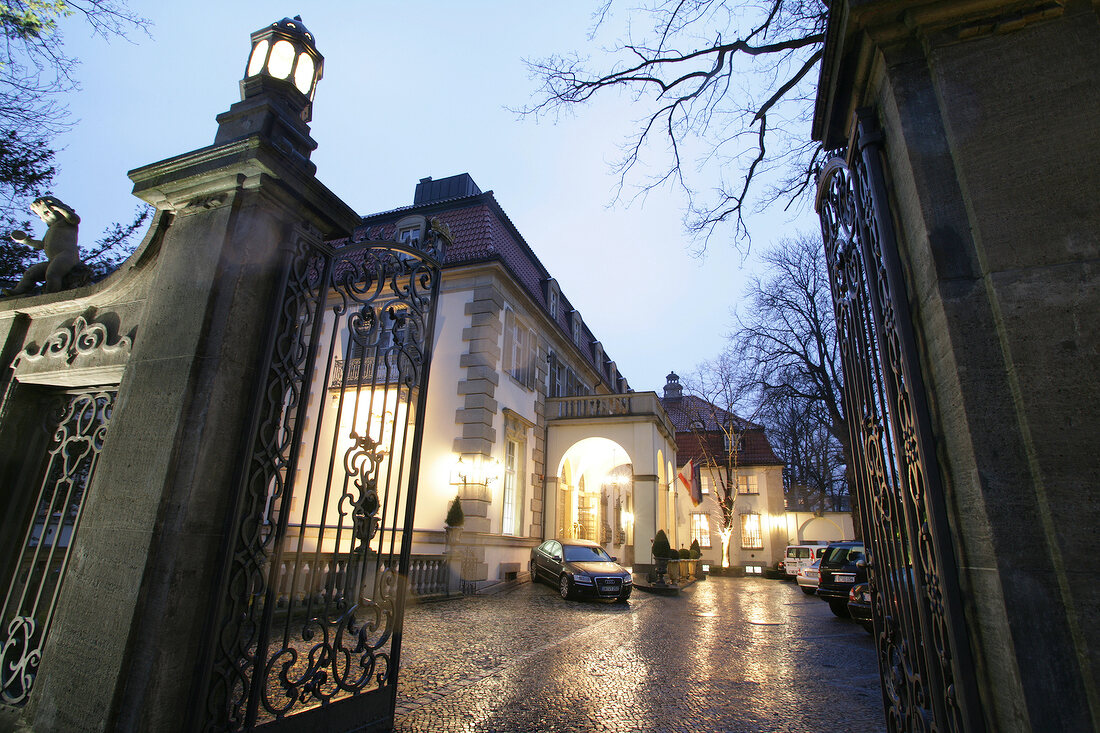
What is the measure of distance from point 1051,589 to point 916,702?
97 cm

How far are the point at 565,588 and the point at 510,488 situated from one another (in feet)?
14.5

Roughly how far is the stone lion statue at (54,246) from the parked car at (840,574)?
1194 cm

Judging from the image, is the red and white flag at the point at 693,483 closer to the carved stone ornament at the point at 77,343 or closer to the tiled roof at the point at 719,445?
the tiled roof at the point at 719,445

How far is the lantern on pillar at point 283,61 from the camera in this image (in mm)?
3439

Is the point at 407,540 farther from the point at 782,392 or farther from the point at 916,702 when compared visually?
the point at 782,392

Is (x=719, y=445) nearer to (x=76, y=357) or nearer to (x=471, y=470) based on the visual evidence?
(x=471, y=470)

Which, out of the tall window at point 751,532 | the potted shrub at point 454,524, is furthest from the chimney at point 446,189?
the tall window at point 751,532

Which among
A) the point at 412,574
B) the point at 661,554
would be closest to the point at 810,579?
the point at 661,554

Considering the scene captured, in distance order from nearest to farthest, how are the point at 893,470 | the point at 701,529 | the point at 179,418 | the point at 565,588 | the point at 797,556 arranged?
the point at 893,470, the point at 179,418, the point at 565,588, the point at 797,556, the point at 701,529

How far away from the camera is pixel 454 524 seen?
1335 centimetres

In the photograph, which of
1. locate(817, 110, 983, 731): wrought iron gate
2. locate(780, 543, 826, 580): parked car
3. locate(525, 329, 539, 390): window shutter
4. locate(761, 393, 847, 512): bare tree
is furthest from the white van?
locate(817, 110, 983, 731): wrought iron gate

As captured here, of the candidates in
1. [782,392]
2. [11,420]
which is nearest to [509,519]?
[782,392]

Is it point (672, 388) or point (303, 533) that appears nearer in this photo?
point (303, 533)

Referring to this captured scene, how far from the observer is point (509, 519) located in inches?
652
